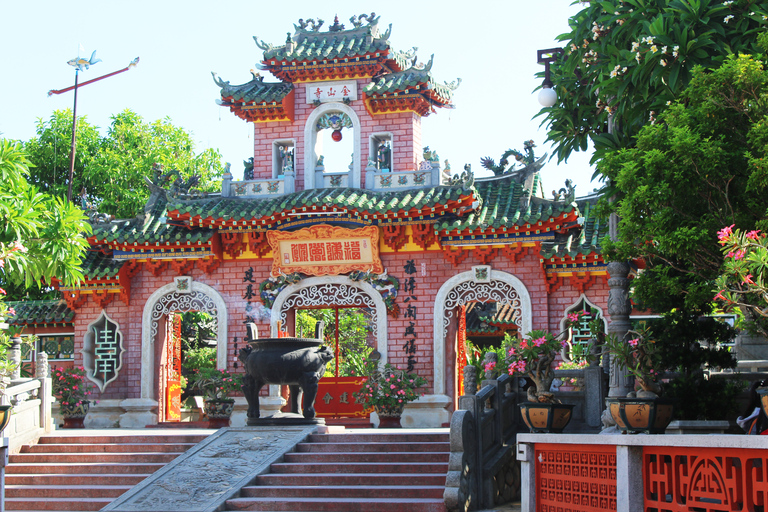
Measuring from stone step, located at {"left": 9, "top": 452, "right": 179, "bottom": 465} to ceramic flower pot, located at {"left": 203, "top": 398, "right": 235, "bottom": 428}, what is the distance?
9.77 feet

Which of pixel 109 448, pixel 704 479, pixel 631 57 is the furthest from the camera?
pixel 109 448

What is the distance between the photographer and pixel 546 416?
7.78 meters

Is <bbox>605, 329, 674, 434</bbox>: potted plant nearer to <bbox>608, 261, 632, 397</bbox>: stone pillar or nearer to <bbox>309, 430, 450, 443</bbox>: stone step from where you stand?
<bbox>608, 261, 632, 397</bbox>: stone pillar

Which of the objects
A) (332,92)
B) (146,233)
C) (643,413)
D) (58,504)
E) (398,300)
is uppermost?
(332,92)

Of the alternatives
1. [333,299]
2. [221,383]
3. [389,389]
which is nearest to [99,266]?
[221,383]

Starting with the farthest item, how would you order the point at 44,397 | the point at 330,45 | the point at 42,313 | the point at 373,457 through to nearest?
1. the point at 42,313
2. the point at 330,45
3. the point at 44,397
4. the point at 373,457

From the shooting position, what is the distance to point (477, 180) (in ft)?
51.2

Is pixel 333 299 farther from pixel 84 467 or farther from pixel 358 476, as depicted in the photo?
pixel 358 476

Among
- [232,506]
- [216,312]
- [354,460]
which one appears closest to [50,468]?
[232,506]

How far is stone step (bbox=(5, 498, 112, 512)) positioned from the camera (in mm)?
10039

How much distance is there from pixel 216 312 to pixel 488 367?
664 cm

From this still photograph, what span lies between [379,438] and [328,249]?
15.7 feet

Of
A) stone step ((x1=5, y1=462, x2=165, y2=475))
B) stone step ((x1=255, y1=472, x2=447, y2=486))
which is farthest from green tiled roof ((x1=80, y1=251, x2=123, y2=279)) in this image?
stone step ((x1=255, y1=472, x2=447, y2=486))

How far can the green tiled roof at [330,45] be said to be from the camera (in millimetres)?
15383
